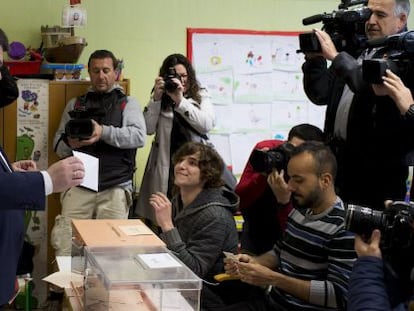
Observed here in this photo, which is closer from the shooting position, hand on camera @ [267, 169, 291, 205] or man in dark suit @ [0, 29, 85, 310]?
man in dark suit @ [0, 29, 85, 310]

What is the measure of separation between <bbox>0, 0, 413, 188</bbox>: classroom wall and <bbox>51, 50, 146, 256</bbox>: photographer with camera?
2.50 ft

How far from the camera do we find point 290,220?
2.35 metres

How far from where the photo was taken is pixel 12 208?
1.77 metres

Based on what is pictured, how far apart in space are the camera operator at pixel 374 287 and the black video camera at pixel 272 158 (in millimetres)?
970

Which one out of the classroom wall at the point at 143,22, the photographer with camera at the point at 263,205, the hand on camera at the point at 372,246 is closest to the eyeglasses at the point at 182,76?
the classroom wall at the point at 143,22

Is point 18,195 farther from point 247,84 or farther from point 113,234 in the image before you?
point 247,84

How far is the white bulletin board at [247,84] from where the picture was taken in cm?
452

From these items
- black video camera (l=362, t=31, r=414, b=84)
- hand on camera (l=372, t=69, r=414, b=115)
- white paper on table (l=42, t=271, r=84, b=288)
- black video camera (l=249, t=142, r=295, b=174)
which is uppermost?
black video camera (l=362, t=31, r=414, b=84)

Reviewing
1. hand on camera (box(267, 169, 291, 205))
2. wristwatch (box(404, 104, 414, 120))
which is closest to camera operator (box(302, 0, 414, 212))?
wristwatch (box(404, 104, 414, 120))

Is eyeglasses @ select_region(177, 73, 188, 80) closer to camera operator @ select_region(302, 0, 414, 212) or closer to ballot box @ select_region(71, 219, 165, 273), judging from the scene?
camera operator @ select_region(302, 0, 414, 212)

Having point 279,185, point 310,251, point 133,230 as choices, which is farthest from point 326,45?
point 133,230

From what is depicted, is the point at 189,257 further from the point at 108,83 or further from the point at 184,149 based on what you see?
the point at 108,83

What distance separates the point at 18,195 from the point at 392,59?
4.64ft

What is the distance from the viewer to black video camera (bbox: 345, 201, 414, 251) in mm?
1478
